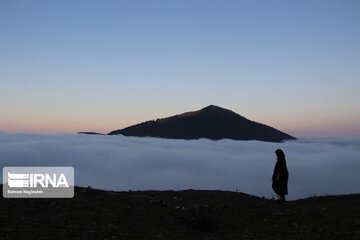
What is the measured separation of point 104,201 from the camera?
15.1 m

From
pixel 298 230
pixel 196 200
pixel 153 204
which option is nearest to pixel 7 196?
pixel 153 204

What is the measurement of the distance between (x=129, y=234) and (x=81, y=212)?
208 centimetres

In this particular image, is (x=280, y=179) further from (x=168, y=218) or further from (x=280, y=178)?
(x=168, y=218)

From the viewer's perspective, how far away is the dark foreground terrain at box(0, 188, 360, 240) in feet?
41.5

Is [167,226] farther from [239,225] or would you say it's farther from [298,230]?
[298,230]
